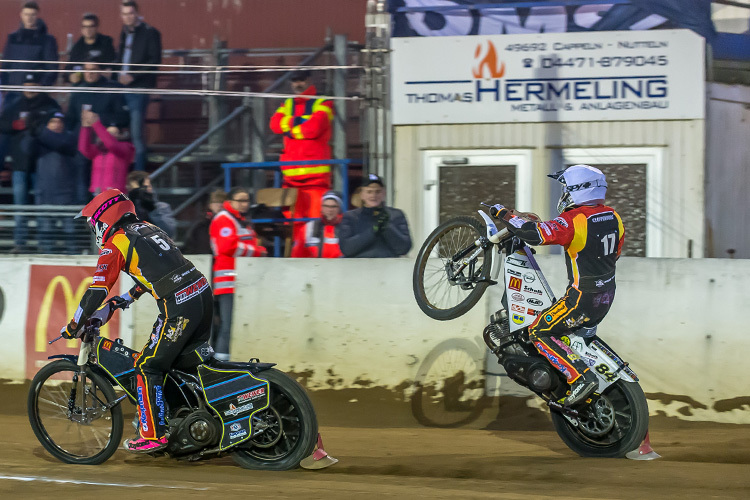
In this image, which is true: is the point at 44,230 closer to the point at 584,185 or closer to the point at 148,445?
the point at 148,445

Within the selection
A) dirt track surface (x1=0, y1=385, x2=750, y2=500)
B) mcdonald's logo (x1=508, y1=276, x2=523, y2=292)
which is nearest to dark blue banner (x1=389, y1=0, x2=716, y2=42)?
dirt track surface (x1=0, y1=385, x2=750, y2=500)

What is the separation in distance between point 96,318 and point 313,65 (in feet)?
24.7

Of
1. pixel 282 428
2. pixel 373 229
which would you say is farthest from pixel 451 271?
pixel 373 229

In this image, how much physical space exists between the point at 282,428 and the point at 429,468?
1.11 meters

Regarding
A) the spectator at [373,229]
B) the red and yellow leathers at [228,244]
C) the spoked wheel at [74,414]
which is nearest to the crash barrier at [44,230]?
the red and yellow leathers at [228,244]

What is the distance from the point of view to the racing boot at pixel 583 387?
7.91 metres

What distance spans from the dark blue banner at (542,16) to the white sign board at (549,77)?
0.32 ft

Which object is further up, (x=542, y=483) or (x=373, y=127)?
(x=373, y=127)

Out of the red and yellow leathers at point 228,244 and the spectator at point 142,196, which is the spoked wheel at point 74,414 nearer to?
the red and yellow leathers at point 228,244

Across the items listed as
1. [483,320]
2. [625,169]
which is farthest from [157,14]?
[483,320]

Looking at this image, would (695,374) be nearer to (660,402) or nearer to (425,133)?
(660,402)

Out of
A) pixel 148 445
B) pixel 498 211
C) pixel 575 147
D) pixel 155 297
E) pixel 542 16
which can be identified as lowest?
pixel 148 445

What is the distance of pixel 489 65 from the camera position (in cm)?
1293

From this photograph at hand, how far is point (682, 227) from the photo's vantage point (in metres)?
12.6
